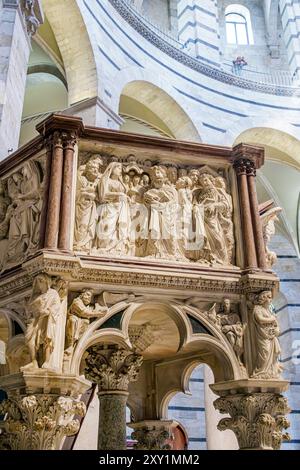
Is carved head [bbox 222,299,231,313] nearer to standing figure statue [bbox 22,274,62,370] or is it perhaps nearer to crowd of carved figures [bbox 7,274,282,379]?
crowd of carved figures [bbox 7,274,282,379]

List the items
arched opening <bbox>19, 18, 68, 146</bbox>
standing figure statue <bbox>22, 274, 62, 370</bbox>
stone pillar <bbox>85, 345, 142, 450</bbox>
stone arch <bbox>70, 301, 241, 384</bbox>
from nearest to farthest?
standing figure statue <bbox>22, 274, 62, 370</bbox>, stone arch <bbox>70, 301, 241, 384</bbox>, stone pillar <bbox>85, 345, 142, 450</bbox>, arched opening <bbox>19, 18, 68, 146</bbox>

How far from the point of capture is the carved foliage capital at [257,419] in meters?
3.34

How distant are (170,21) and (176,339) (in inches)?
623

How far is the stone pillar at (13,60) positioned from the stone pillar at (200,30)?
304 inches

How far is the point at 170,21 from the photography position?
58.9ft

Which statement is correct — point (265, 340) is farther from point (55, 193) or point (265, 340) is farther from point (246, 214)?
point (55, 193)

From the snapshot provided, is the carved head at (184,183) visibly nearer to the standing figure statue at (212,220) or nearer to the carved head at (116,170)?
the standing figure statue at (212,220)

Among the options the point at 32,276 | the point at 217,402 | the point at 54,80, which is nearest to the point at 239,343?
the point at 217,402

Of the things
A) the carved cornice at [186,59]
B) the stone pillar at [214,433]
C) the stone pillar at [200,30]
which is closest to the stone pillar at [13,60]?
the carved cornice at [186,59]

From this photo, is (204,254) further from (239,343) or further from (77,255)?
(77,255)

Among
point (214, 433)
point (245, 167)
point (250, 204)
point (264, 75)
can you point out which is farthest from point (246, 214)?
point (264, 75)

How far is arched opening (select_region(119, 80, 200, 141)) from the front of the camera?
11.8 m

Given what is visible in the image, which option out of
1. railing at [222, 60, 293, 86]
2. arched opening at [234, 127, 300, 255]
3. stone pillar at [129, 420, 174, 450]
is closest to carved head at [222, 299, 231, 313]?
stone pillar at [129, 420, 174, 450]

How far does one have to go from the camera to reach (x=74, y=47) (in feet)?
33.2
